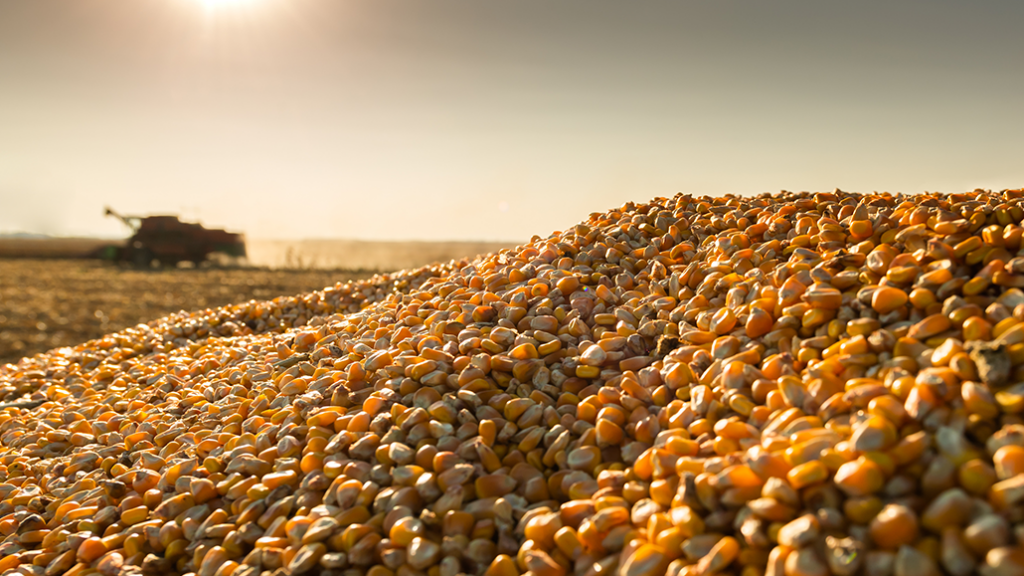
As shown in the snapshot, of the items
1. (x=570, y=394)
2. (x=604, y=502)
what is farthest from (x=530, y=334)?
(x=604, y=502)

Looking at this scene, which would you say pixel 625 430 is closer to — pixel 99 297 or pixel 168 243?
pixel 99 297

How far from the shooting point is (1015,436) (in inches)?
48.2

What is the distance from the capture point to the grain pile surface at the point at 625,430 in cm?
128

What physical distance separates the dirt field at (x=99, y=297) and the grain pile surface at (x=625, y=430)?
5.47 meters

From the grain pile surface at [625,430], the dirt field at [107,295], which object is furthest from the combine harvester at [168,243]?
the grain pile surface at [625,430]

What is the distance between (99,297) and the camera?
32.1 feet

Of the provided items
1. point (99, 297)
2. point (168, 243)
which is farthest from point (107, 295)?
point (168, 243)

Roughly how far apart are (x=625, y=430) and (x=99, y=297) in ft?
35.4


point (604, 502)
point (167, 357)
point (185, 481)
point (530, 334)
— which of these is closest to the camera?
point (604, 502)

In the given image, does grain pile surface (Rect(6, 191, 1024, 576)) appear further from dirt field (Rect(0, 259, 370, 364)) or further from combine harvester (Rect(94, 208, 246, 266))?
combine harvester (Rect(94, 208, 246, 266))

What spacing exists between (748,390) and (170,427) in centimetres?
228

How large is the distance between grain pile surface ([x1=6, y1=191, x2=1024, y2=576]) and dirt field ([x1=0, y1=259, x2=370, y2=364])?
5474 millimetres

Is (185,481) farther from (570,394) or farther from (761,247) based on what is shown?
(761,247)

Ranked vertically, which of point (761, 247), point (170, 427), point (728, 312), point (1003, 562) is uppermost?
point (761, 247)
